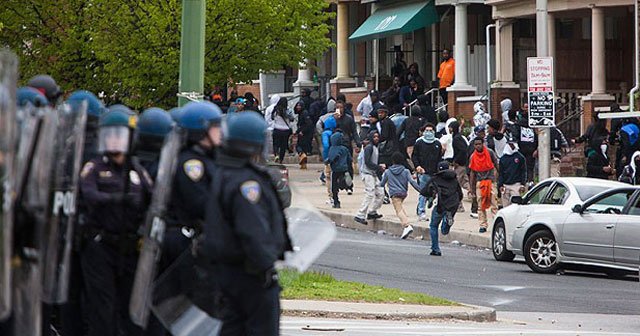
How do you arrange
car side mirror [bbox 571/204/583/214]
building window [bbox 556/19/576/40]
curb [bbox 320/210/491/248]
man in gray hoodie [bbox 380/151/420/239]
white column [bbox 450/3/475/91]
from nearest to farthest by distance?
1. car side mirror [bbox 571/204/583/214]
2. curb [bbox 320/210/491/248]
3. man in gray hoodie [bbox 380/151/420/239]
4. white column [bbox 450/3/475/91]
5. building window [bbox 556/19/576/40]

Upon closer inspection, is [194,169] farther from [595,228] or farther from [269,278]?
[595,228]

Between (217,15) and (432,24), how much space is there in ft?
53.2

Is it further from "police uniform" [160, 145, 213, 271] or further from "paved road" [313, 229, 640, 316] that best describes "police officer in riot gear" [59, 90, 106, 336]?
"paved road" [313, 229, 640, 316]

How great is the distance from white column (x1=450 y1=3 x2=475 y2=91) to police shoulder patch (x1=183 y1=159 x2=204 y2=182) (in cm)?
2862

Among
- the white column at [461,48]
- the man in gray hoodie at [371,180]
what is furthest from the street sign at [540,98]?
the white column at [461,48]

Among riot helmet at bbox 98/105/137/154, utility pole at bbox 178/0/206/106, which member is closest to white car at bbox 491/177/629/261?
utility pole at bbox 178/0/206/106

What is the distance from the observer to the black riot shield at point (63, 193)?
31.2 ft

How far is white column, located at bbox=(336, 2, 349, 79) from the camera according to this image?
46.3 metres

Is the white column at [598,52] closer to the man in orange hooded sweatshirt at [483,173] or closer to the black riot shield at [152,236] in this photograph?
the man in orange hooded sweatshirt at [483,173]

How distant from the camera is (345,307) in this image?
16.4m

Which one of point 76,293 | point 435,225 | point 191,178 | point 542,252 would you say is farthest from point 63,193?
point 435,225

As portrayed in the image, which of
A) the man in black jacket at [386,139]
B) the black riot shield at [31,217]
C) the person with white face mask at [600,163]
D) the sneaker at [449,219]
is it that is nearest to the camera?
the black riot shield at [31,217]

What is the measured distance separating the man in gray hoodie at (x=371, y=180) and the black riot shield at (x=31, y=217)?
1875cm

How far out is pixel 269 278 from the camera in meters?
9.52
